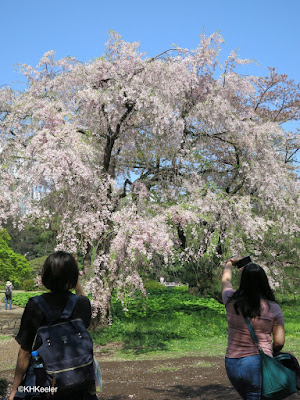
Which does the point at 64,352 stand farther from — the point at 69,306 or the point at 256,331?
the point at 256,331

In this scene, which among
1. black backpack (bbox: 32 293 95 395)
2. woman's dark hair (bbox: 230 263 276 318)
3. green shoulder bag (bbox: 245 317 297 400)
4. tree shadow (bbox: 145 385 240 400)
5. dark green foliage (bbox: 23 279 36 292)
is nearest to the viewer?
black backpack (bbox: 32 293 95 395)

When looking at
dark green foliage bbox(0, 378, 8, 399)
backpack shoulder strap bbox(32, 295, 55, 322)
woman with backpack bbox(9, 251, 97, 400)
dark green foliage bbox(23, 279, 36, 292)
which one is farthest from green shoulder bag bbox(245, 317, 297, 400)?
dark green foliage bbox(23, 279, 36, 292)

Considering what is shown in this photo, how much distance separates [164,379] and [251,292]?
554 centimetres

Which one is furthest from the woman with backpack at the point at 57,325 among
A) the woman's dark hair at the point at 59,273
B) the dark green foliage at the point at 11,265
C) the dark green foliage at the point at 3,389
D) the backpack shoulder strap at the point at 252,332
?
the dark green foliage at the point at 11,265

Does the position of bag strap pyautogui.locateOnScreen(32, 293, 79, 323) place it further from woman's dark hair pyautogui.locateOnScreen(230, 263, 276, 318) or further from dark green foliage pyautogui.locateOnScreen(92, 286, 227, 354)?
dark green foliage pyautogui.locateOnScreen(92, 286, 227, 354)

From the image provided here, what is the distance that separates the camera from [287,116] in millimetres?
24016

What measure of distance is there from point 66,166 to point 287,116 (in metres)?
17.1

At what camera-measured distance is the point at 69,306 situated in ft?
8.09

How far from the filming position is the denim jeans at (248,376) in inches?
107

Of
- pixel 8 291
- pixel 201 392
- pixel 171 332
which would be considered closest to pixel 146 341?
pixel 171 332

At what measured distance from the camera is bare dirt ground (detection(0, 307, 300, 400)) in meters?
6.50

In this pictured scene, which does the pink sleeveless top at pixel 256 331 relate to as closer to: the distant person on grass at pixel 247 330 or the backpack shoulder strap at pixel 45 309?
A: the distant person on grass at pixel 247 330

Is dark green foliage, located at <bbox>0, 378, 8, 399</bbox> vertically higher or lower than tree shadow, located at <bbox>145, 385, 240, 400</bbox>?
higher

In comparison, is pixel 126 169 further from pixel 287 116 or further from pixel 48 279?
pixel 287 116
